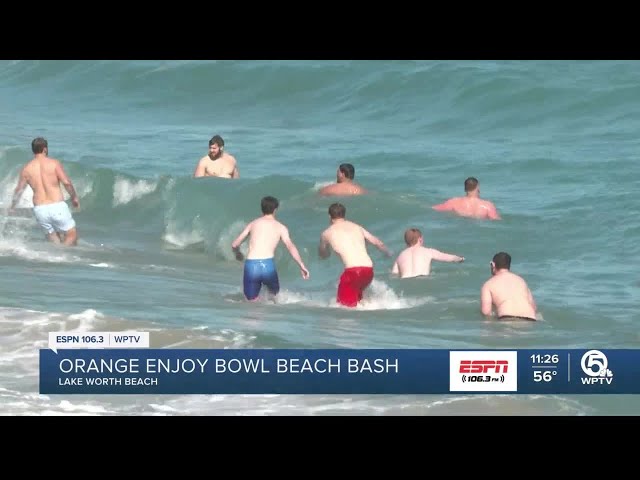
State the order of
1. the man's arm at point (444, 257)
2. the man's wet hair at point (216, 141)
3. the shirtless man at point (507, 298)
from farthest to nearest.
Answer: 1. the man's wet hair at point (216, 141)
2. the man's arm at point (444, 257)
3. the shirtless man at point (507, 298)

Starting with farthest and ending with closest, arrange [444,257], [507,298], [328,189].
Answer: [328,189]
[444,257]
[507,298]

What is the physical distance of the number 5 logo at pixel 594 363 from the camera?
1035 centimetres

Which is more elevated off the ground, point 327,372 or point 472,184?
point 472,184

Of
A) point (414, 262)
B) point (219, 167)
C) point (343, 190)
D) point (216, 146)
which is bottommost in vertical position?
point (414, 262)

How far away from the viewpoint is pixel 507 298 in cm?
1295

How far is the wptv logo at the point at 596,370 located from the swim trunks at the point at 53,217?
7318mm

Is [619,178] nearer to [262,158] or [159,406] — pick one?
[262,158]

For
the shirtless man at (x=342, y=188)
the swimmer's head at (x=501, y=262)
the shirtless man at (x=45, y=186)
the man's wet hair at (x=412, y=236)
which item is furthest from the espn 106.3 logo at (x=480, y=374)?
the shirtless man at (x=342, y=188)

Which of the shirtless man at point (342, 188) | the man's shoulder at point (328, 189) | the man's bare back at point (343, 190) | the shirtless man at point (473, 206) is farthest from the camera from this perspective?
the man's shoulder at point (328, 189)

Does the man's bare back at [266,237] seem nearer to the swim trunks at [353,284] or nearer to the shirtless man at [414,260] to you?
the swim trunks at [353,284]

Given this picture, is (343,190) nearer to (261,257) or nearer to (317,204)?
(317,204)

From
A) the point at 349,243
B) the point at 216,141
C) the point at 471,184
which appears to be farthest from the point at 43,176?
the point at 471,184

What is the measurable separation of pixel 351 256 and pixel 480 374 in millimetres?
3439

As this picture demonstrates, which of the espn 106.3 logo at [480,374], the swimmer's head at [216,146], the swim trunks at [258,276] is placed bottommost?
the espn 106.3 logo at [480,374]
